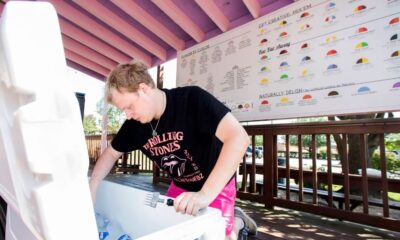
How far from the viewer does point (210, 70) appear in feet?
10.9

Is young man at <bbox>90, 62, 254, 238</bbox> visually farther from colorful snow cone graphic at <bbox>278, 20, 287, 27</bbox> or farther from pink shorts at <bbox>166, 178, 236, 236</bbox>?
colorful snow cone graphic at <bbox>278, 20, 287, 27</bbox>

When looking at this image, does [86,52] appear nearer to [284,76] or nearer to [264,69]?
[264,69]

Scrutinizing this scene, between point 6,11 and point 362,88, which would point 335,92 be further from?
point 6,11

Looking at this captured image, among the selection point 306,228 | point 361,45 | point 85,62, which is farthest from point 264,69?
point 85,62

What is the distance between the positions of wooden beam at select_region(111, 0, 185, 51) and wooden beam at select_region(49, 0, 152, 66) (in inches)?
27.1

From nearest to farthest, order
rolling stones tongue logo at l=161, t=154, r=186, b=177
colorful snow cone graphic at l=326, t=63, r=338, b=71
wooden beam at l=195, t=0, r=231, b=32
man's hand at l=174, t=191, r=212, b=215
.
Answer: man's hand at l=174, t=191, r=212, b=215 → rolling stones tongue logo at l=161, t=154, r=186, b=177 → colorful snow cone graphic at l=326, t=63, r=338, b=71 → wooden beam at l=195, t=0, r=231, b=32

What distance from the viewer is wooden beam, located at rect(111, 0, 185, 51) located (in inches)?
117

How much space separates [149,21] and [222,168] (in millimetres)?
2943

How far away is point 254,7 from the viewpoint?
2848mm

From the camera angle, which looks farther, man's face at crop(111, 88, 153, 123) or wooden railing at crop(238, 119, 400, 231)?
wooden railing at crop(238, 119, 400, 231)

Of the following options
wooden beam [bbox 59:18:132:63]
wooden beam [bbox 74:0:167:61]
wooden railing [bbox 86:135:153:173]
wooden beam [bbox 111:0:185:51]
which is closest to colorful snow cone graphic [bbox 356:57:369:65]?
wooden beam [bbox 111:0:185:51]

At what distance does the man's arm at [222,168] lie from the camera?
723 mm

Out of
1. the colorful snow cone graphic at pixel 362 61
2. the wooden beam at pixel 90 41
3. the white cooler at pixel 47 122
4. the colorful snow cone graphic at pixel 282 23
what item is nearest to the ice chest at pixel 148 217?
the white cooler at pixel 47 122

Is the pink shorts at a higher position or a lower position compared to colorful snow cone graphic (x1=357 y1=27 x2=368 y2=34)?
lower
